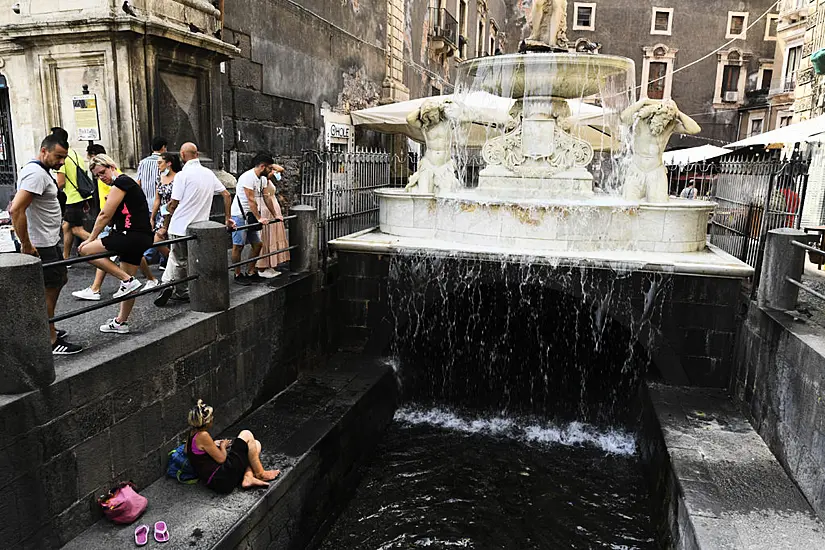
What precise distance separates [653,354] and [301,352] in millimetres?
4064

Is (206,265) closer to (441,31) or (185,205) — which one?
(185,205)

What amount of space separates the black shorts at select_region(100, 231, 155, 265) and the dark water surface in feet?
9.98

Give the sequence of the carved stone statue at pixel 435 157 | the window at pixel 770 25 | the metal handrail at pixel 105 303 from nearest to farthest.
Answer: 1. the metal handrail at pixel 105 303
2. the carved stone statue at pixel 435 157
3. the window at pixel 770 25

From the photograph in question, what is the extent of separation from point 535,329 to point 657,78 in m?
33.4

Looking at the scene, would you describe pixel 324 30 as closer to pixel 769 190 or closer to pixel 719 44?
pixel 769 190

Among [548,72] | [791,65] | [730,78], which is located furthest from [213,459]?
[730,78]

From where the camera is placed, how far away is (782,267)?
5.59 m

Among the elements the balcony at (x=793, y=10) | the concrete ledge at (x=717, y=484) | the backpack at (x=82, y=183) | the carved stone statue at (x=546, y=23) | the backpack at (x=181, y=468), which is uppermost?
the balcony at (x=793, y=10)

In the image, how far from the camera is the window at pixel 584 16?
36.7 m

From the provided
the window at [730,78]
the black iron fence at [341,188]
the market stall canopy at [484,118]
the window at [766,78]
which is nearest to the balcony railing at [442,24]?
the market stall canopy at [484,118]

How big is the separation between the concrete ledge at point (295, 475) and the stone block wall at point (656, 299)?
4.74 feet

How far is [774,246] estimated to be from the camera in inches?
225

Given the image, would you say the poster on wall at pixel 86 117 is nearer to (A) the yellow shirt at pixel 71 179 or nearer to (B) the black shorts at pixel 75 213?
(A) the yellow shirt at pixel 71 179

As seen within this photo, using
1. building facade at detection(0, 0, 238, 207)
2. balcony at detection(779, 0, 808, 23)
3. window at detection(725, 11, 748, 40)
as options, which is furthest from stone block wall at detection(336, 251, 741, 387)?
window at detection(725, 11, 748, 40)
